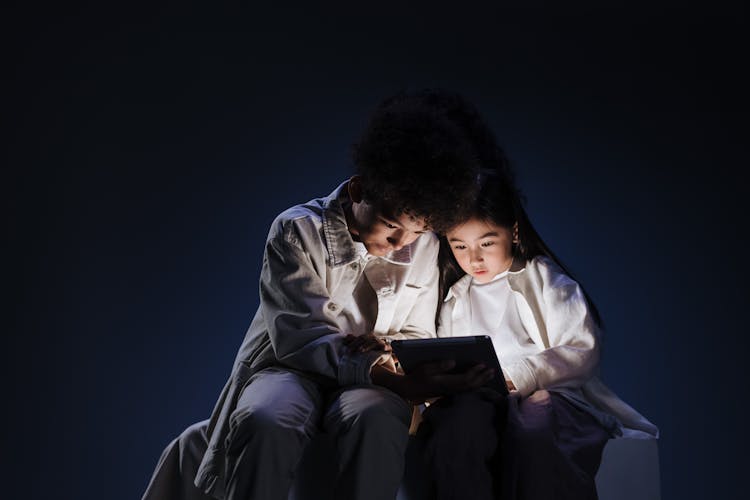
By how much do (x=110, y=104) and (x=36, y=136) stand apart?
20 cm

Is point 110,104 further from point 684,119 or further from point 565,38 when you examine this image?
point 684,119

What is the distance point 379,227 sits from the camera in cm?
153

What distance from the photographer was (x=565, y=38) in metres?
2.30

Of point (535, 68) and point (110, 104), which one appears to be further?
point (535, 68)

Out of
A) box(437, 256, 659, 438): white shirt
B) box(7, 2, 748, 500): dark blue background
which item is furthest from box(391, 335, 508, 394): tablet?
box(7, 2, 748, 500): dark blue background

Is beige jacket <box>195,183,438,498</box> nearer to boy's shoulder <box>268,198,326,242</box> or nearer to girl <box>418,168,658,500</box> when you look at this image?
boy's shoulder <box>268,198,326,242</box>

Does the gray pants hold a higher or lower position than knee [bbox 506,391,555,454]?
higher

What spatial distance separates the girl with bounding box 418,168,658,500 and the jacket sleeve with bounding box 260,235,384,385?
17 centimetres

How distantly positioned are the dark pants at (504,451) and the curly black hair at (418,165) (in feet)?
1.11

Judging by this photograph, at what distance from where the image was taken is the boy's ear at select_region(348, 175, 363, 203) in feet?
5.16

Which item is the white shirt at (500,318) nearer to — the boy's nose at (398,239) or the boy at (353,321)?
the boy at (353,321)

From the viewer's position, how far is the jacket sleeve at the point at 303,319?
4.57 feet

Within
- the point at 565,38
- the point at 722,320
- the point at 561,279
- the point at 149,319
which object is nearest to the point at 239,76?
the point at 149,319

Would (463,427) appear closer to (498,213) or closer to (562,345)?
(562,345)
